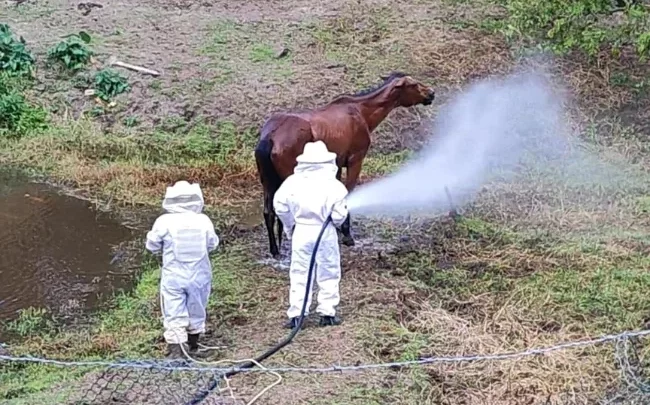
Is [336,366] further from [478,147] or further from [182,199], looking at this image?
[478,147]

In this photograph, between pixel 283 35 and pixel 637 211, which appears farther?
pixel 283 35

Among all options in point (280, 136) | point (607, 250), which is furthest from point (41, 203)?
point (607, 250)

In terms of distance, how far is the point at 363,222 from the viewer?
32.4 ft

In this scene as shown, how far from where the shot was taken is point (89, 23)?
15383mm

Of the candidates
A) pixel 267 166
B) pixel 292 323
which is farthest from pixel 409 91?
pixel 292 323

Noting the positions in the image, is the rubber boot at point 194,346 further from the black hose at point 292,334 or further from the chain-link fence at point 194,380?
the black hose at point 292,334

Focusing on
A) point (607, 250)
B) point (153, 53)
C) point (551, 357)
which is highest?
point (153, 53)

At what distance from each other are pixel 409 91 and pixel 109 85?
218 inches

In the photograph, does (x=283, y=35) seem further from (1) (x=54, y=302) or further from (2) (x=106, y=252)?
(1) (x=54, y=302)

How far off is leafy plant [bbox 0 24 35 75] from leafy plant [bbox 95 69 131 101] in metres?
1.01

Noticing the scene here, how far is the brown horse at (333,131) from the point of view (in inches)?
335

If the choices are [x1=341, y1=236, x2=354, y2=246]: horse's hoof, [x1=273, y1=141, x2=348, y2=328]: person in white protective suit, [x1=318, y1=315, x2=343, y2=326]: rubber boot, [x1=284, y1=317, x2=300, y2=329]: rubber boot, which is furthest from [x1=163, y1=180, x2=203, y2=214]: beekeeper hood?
[x1=341, y1=236, x2=354, y2=246]: horse's hoof

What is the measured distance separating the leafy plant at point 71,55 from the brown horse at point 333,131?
20.0 ft

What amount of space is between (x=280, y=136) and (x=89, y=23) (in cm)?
787
